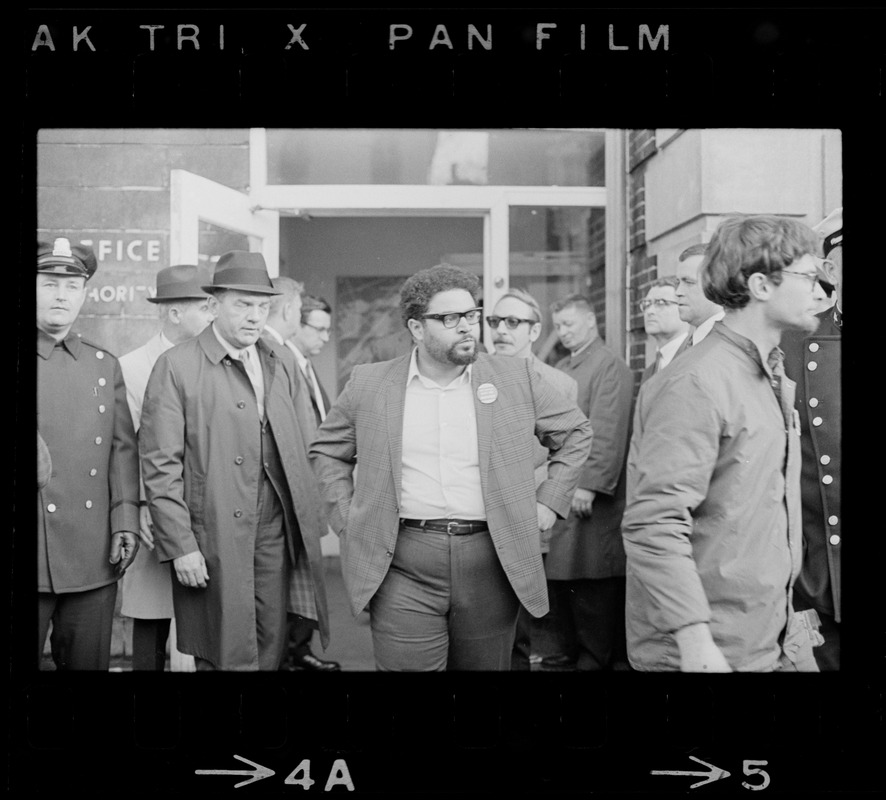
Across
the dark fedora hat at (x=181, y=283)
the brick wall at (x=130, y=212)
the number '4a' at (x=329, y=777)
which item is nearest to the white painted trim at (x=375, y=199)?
the brick wall at (x=130, y=212)

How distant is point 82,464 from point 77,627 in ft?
1.85

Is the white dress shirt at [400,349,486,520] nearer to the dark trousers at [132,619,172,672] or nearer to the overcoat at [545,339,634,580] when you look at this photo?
the overcoat at [545,339,634,580]

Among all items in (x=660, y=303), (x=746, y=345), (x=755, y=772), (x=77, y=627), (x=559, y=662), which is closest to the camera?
(x=746, y=345)

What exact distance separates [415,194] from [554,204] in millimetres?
891

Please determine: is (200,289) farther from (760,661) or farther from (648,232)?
(760,661)

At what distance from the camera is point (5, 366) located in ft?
10.7

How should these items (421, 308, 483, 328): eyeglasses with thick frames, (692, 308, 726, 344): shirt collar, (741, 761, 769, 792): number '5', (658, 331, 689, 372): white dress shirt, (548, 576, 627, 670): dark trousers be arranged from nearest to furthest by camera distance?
(741, 761, 769, 792): number '5', (421, 308, 483, 328): eyeglasses with thick frames, (692, 308, 726, 344): shirt collar, (658, 331, 689, 372): white dress shirt, (548, 576, 627, 670): dark trousers

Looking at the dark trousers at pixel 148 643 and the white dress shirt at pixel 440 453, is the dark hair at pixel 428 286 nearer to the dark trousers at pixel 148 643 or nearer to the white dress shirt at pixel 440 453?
the white dress shirt at pixel 440 453

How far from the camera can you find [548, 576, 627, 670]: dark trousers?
4074 mm

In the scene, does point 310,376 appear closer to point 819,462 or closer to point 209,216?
point 209,216

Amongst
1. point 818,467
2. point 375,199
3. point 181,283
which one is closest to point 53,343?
point 181,283

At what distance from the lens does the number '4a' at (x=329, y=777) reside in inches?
127

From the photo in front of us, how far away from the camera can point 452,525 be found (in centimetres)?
322

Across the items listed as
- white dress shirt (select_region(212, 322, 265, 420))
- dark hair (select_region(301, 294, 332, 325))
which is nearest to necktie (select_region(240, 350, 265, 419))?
white dress shirt (select_region(212, 322, 265, 420))
